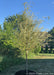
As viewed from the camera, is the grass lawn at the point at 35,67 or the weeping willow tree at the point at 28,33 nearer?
the weeping willow tree at the point at 28,33

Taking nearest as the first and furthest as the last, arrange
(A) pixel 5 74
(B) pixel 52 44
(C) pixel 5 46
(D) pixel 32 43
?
1. (D) pixel 32 43
2. (A) pixel 5 74
3. (C) pixel 5 46
4. (B) pixel 52 44

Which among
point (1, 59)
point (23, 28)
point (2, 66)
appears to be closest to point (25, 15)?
point (23, 28)

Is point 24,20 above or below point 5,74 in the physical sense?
above

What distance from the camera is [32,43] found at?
3703 millimetres

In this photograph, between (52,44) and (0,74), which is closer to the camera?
(0,74)

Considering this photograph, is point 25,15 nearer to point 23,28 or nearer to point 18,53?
point 23,28

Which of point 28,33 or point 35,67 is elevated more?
point 28,33

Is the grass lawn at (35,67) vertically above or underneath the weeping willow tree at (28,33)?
underneath

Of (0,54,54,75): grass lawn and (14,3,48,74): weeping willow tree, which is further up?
(14,3,48,74): weeping willow tree

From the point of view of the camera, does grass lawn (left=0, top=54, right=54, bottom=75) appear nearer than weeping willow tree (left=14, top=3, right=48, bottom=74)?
No

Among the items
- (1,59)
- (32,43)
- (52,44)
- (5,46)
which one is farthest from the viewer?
(52,44)

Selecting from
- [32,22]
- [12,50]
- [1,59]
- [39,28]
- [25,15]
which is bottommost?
[1,59]

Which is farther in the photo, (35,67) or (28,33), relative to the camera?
(35,67)

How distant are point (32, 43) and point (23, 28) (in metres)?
0.71
